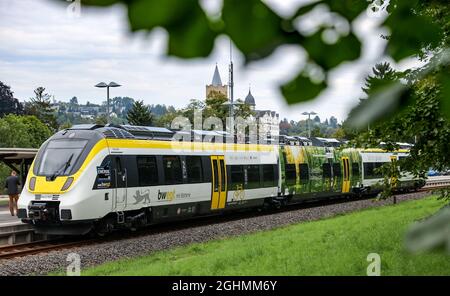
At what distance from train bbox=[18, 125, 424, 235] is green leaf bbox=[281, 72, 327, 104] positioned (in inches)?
375

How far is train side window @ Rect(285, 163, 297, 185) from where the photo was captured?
24.5 metres

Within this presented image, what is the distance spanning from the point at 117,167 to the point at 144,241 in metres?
2.09

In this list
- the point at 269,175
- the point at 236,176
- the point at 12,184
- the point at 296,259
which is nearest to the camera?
the point at 296,259

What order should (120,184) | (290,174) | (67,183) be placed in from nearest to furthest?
(67,183), (120,184), (290,174)

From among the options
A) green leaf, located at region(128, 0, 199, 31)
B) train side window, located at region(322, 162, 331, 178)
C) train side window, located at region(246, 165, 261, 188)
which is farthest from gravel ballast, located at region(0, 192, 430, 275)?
green leaf, located at region(128, 0, 199, 31)

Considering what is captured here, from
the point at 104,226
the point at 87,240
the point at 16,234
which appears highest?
the point at 104,226

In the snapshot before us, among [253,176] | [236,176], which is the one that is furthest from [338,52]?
[253,176]

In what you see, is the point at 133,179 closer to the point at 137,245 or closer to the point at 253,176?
the point at 137,245

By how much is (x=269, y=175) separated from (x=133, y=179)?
8.06 metres

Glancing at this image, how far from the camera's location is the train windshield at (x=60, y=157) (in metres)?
15.3

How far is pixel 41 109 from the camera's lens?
8394 centimetres

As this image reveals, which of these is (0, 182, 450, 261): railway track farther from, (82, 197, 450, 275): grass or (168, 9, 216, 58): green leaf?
(168, 9, 216, 58): green leaf

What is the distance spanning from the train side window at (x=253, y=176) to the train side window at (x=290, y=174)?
7.93ft
